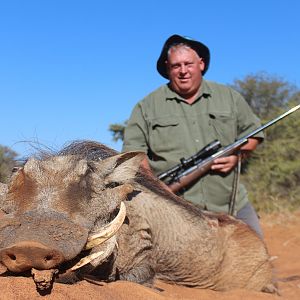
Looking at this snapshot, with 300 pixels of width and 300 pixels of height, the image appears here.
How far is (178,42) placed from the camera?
666 cm

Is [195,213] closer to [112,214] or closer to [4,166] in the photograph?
[112,214]

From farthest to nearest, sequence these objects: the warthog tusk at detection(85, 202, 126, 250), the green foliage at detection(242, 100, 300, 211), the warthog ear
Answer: the green foliage at detection(242, 100, 300, 211) → the warthog ear → the warthog tusk at detection(85, 202, 126, 250)

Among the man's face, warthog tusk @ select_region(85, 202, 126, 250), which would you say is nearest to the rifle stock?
the man's face

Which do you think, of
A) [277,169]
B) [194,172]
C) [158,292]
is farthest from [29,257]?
[277,169]

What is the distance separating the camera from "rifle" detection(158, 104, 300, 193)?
6422mm

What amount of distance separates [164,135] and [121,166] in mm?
2413

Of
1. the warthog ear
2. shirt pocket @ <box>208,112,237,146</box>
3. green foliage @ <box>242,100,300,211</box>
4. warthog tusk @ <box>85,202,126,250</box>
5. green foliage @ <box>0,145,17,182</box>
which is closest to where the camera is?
warthog tusk @ <box>85,202,126,250</box>

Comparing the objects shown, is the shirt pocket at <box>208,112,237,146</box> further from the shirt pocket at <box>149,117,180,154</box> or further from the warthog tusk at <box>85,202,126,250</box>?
the warthog tusk at <box>85,202,126,250</box>

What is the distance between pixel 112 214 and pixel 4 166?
2.87m

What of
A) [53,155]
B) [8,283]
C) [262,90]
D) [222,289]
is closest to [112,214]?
[53,155]

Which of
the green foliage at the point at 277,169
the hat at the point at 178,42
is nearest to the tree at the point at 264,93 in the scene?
the green foliage at the point at 277,169

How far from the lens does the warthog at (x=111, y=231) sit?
10.0ft

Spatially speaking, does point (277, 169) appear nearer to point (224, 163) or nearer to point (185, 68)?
point (224, 163)

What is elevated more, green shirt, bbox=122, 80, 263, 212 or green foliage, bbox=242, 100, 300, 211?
green shirt, bbox=122, 80, 263, 212
